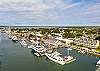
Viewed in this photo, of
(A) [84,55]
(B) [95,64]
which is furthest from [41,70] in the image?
(A) [84,55]

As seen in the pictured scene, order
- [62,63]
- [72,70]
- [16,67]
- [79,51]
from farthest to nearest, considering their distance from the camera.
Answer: [79,51], [62,63], [16,67], [72,70]

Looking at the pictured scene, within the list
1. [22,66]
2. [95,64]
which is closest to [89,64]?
[95,64]

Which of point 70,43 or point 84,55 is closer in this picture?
point 84,55

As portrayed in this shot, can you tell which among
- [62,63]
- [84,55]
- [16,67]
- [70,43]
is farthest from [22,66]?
[70,43]

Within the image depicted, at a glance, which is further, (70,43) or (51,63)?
(70,43)

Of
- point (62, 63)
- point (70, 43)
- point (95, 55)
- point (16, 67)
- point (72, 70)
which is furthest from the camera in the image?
point (70, 43)

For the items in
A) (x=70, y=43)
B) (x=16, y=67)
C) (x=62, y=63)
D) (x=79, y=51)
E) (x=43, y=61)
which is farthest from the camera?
(x=70, y=43)

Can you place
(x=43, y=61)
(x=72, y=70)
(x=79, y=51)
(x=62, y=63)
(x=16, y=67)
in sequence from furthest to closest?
(x=79, y=51) → (x=43, y=61) → (x=62, y=63) → (x=16, y=67) → (x=72, y=70)

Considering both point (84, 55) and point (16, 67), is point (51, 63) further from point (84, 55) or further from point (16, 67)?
point (84, 55)

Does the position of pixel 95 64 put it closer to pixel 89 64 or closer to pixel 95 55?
pixel 89 64
